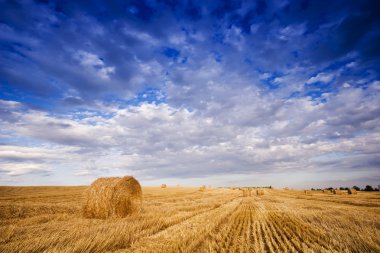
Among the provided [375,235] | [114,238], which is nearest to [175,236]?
[114,238]

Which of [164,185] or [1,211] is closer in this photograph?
[1,211]

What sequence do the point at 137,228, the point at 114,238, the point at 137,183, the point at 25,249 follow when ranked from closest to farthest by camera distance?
the point at 25,249 < the point at 114,238 < the point at 137,228 < the point at 137,183

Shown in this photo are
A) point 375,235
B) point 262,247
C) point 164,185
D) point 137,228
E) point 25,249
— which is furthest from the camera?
point 164,185

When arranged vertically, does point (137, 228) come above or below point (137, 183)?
below

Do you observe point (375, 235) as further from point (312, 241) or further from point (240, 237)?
point (240, 237)

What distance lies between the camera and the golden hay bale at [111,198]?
10.9 m

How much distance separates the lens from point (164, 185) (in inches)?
1909

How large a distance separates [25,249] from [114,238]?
176cm

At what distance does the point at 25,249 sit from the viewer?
4777 mm

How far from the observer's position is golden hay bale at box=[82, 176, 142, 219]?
1090 centimetres

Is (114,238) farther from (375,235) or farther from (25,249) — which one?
(375,235)

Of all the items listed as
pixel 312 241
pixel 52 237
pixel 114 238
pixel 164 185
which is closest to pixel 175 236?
pixel 114 238

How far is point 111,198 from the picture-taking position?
37.5 ft

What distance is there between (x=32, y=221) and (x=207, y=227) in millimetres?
5432
